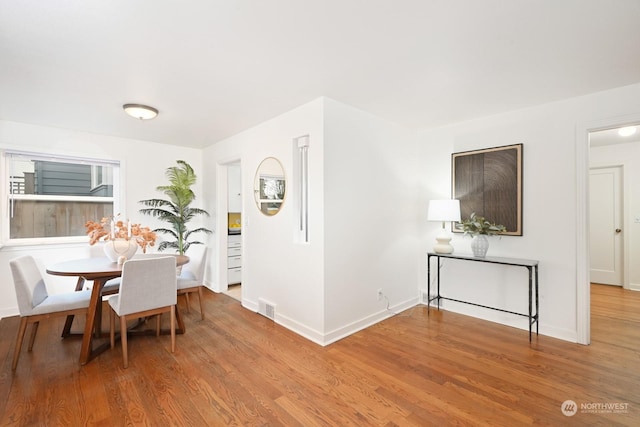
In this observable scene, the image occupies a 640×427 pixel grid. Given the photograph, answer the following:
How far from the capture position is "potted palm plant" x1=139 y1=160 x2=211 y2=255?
4.50 metres

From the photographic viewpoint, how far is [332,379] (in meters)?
2.24

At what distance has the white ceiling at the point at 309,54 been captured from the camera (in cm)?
162

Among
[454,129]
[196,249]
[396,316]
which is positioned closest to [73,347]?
[196,249]

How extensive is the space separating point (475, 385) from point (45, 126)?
17.8ft

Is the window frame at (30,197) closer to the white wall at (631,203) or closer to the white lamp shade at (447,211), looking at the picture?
the white lamp shade at (447,211)

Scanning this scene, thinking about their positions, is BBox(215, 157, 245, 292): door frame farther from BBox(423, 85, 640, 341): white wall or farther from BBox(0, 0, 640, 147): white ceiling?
BBox(423, 85, 640, 341): white wall

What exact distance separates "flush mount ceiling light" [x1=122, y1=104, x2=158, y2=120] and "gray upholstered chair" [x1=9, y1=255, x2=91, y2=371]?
5.34ft

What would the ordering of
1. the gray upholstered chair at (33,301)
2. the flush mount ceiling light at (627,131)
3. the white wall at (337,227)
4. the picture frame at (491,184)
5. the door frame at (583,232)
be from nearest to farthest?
the gray upholstered chair at (33,301) → the door frame at (583,232) → the white wall at (337,227) → the picture frame at (491,184) → the flush mount ceiling light at (627,131)

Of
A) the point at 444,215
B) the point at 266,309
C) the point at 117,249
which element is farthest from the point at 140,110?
the point at 444,215

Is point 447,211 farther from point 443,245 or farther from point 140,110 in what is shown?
point 140,110

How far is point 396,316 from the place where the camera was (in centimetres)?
354

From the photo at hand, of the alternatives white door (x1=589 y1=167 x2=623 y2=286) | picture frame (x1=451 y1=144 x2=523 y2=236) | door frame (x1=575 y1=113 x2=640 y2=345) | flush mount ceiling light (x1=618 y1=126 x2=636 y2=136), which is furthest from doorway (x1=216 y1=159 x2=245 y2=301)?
white door (x1=589 y1=167 x2=623 y2=286)

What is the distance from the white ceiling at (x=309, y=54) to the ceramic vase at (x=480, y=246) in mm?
1388

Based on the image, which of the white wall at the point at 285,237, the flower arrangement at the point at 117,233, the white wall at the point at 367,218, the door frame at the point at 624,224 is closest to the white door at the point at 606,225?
the door frame at the point at 624,224
